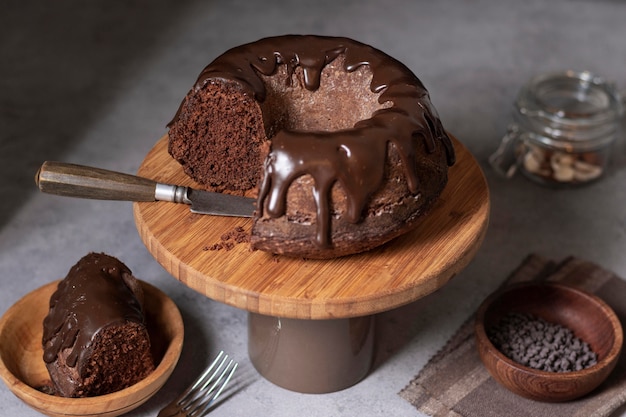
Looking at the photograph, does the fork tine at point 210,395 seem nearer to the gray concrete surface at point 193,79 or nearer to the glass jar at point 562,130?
the gray concrete surface at point 193,79

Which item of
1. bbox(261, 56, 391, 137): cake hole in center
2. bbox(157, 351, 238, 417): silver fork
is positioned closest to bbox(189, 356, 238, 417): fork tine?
bbox(157, 351, 238, 417): silver fork

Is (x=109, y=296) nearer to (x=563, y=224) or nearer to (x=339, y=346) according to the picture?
(x=339, y=346)

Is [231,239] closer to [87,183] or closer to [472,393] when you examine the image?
[87,183]

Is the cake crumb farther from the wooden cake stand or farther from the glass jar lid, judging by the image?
the glass jar lid

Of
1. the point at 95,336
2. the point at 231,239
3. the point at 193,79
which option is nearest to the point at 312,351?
the point at 231,239

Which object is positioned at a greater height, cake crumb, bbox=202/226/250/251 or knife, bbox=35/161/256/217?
knife, bbox=35/161/256/217

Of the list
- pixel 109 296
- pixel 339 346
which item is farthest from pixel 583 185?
pixel 109 296

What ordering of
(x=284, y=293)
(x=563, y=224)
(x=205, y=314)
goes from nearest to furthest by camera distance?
1. (x=284, y=293)
2. (x=205, y=314)
3. (x=563, y=224)
